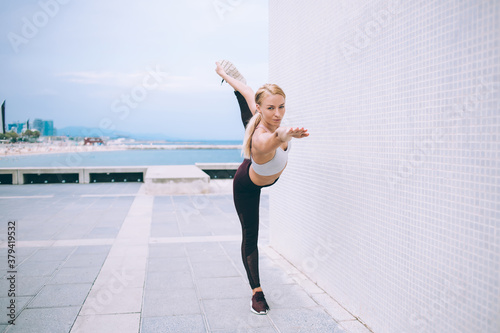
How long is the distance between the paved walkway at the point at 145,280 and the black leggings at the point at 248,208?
384 mm

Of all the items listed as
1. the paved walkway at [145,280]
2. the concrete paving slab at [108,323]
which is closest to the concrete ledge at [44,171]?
the paved walkway at [145,280]

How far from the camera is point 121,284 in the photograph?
3.93m

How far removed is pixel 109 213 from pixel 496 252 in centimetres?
740

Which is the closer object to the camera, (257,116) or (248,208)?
(257,116)

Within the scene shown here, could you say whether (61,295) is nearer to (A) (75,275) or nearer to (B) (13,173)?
(A) (75,275)

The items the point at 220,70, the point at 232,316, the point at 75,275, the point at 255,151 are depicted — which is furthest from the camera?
the point at 75,275

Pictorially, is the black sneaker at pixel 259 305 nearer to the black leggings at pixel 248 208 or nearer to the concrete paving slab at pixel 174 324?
the black leggings at pixel 248 208

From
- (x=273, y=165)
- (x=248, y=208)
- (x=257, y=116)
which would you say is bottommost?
(x=248, y=208)

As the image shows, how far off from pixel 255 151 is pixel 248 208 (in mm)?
711

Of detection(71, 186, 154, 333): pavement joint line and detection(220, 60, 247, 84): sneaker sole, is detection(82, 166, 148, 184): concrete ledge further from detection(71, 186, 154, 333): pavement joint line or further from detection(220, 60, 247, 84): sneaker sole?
detection(220, 60, 247, 84): sneaker sole

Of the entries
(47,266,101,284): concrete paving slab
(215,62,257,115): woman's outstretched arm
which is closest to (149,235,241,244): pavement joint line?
(47,266,101,284): concrete paving slab

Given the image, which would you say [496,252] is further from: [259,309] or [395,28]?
[259,309]

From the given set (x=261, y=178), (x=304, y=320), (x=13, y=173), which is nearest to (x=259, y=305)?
(x=304, y=320)

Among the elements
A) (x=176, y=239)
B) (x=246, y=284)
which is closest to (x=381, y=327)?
(x=246, y=284)
